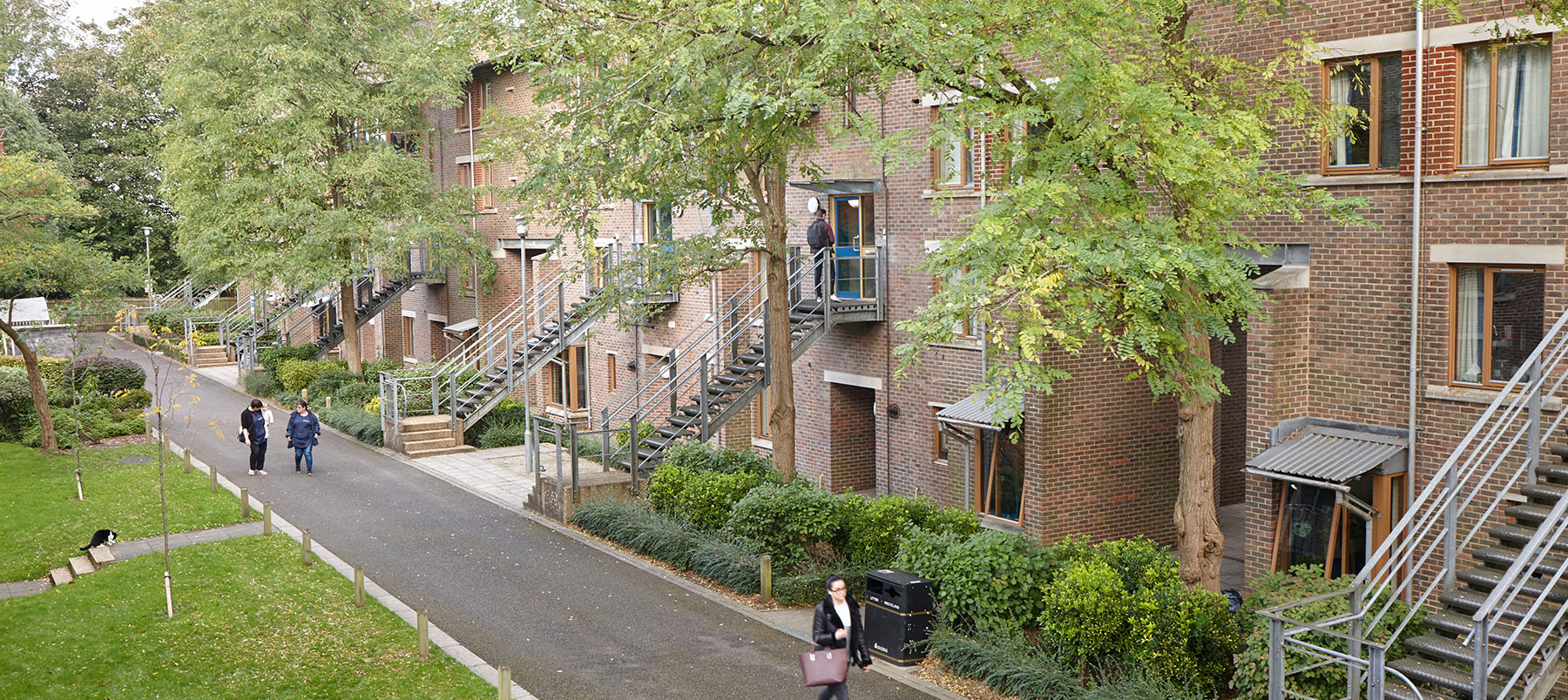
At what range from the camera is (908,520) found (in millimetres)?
15750

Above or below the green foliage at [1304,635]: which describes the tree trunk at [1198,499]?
above

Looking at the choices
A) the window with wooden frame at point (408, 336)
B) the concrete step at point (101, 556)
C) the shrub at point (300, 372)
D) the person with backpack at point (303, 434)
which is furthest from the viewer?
the window with wooden frame at point (408, 336)

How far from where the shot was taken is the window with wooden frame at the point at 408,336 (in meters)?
41.8

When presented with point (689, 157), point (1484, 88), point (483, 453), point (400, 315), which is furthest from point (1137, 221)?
point (400, 315)

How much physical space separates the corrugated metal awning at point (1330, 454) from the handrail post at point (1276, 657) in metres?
4.25

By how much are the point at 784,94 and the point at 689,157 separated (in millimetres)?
1852

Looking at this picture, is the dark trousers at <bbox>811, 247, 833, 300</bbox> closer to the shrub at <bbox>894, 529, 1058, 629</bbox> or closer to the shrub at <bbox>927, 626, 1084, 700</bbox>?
the shrub at <bbox>894, 529, 1058, 629</bbox>

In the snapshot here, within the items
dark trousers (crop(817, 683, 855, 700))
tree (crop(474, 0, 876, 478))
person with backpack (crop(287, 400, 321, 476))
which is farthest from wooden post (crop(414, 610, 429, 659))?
person with backpack (crop(287, 400, 321, 476))

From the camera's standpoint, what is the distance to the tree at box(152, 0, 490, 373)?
31.0 meters

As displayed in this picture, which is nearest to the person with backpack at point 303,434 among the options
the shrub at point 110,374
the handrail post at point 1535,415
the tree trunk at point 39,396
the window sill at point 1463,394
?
the tree trunk at point 39,396

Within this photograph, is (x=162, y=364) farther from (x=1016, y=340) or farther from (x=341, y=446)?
(x=1016, y=340)

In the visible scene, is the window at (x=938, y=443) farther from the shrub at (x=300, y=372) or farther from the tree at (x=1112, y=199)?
the shrub at (x=300, y=372)

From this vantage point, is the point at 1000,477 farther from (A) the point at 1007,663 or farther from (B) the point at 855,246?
(A) the point at 1007,663


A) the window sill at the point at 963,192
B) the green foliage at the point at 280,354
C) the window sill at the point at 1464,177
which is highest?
the window sill at the point at 963,192
